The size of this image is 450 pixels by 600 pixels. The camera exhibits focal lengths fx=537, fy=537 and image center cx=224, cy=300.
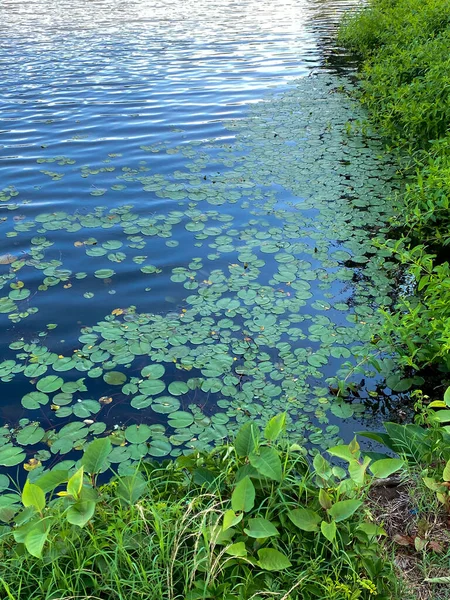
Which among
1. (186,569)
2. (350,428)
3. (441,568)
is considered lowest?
(350,428)

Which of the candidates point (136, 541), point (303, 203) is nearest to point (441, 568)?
point (136, 541)

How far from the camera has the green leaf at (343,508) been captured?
1794 mm

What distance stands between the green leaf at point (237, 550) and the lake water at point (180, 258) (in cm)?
104

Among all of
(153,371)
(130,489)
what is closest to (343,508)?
(130,489)

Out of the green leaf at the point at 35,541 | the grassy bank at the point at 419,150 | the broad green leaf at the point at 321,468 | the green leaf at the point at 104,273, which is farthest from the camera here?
the green leaf at the point at 104,273

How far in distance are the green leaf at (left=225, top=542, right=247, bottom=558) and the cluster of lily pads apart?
1041 mm

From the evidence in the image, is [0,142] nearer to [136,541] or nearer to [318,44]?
[136,541]

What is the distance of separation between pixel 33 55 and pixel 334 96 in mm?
5922

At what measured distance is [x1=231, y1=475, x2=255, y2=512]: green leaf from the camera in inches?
71.0

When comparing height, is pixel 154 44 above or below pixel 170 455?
above

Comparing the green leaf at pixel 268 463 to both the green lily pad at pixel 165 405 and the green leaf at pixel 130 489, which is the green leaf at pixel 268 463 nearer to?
the green leaf at pixel 130 489

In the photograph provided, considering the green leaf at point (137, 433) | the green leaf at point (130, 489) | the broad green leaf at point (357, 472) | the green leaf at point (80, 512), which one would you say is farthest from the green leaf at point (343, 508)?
the green leaf at point (137, 433)

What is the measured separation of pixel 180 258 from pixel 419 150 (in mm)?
2781

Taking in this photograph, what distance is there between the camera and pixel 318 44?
39.0ft
